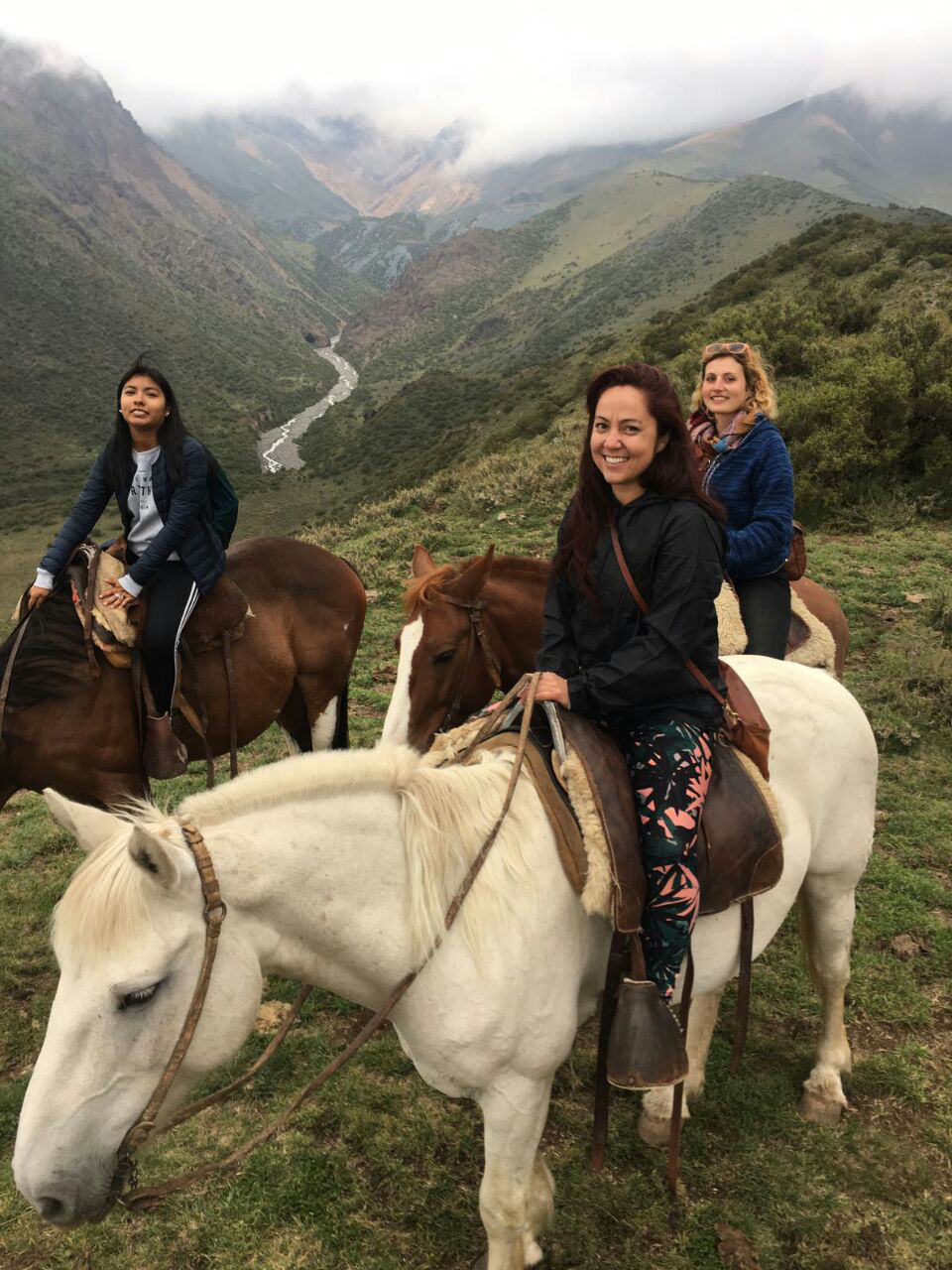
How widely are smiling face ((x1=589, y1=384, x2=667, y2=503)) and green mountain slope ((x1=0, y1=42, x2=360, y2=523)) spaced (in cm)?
5088

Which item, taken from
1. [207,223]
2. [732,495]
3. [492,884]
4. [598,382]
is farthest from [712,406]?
[207,223]

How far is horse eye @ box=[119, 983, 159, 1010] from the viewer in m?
1.65

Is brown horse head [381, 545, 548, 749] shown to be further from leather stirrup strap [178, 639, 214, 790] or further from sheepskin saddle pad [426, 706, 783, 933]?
leather stirrup strap [178, 639, 214, 790]

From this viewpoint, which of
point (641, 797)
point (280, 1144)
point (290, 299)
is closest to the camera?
point (641, 797)

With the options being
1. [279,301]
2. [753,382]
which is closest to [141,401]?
[753,382]

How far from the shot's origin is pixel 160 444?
414 cm

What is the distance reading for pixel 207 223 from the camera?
16088cm

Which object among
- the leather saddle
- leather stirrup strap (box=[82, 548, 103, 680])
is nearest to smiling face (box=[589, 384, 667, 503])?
the leather saddle

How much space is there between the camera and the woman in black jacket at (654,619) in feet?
6.91

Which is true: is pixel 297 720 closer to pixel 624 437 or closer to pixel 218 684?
pixel 218 684

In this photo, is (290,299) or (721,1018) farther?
(290,299)

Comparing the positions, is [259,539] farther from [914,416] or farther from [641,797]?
[914,416]

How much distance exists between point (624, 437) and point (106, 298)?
10524 centimetres

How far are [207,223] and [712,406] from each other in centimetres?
19492
